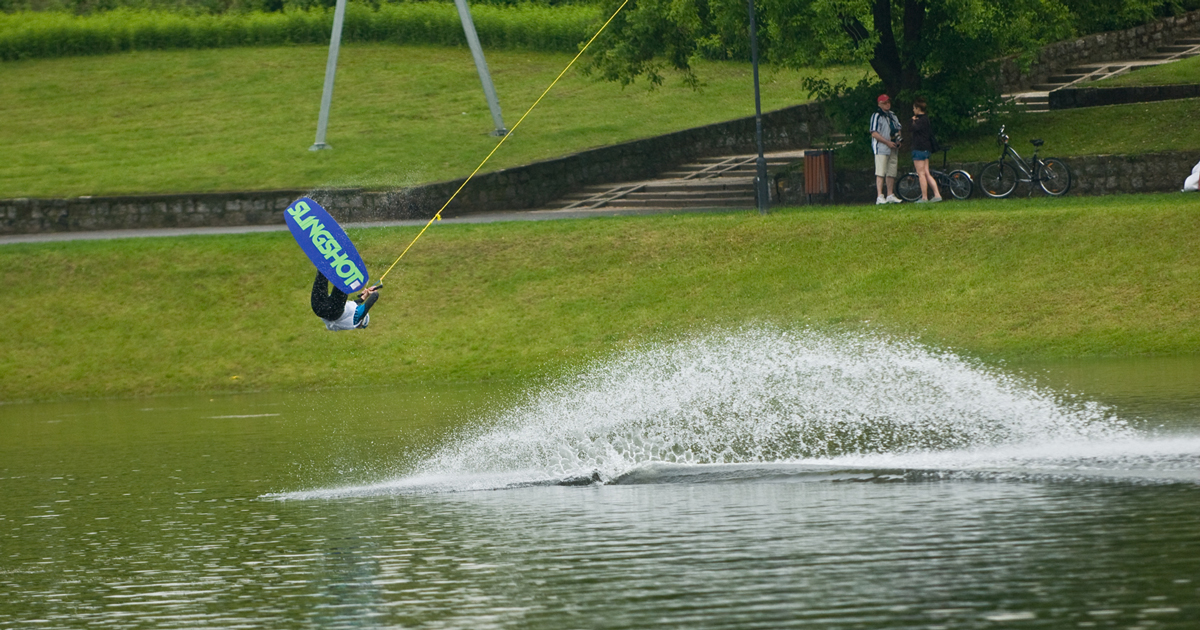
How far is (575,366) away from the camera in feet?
72.8

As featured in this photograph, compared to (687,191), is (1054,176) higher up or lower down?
higher up

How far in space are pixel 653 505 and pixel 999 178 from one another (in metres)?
17.4

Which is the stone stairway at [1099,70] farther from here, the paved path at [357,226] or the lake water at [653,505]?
the lake water at [653,505]

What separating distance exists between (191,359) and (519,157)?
38.4 ft

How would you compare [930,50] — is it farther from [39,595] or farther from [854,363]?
[39,595]

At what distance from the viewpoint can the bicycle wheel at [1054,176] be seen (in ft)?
88.5

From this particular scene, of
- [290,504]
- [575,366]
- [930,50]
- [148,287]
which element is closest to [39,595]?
[290,504]

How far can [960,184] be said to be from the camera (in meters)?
27.5

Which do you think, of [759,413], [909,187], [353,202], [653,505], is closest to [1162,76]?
[909,187]

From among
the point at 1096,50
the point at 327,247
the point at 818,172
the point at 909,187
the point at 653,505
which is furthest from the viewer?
the point at 1096,50

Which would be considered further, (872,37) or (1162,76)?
(1162,76)

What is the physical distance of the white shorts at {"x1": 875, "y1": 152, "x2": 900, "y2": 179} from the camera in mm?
27547

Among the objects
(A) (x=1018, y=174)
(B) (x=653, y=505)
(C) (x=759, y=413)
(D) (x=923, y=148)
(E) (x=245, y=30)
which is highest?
(E) (x=245, y=30)

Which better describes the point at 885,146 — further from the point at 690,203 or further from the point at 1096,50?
the point at 1096,50
